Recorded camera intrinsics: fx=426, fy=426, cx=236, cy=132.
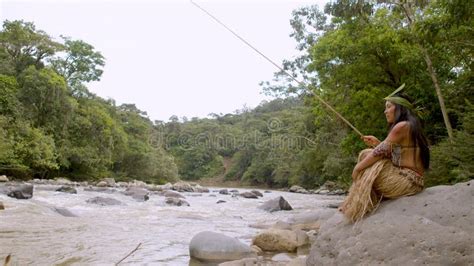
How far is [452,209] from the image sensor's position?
331cm

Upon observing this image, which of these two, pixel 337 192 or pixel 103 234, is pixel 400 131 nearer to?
pixel 103 234

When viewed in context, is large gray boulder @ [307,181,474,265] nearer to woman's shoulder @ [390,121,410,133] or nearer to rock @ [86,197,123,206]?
woman's shoulder @ [390,121,410,133]

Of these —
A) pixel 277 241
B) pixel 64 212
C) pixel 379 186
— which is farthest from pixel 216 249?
pixel 64 212

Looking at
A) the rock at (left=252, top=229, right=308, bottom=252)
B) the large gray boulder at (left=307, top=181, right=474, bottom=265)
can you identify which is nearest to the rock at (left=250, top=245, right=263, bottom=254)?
the rock at (left=252, top=229, right=308, bottom=252)

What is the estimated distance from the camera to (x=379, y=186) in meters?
3.65

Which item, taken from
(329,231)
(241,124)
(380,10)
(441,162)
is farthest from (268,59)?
(241,124)

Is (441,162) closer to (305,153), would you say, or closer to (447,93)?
(447,93)

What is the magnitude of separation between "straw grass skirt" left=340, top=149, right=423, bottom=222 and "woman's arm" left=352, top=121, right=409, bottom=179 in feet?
0.14

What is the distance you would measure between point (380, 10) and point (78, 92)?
95.8 ft

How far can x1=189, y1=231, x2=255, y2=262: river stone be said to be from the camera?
5375mm

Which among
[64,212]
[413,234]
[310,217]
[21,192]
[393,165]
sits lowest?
[310,217]

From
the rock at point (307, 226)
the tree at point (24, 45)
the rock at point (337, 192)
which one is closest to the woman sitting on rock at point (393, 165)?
the rock at point (307, 226)

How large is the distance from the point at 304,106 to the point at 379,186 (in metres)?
25.9

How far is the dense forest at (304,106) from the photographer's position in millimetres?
10227
